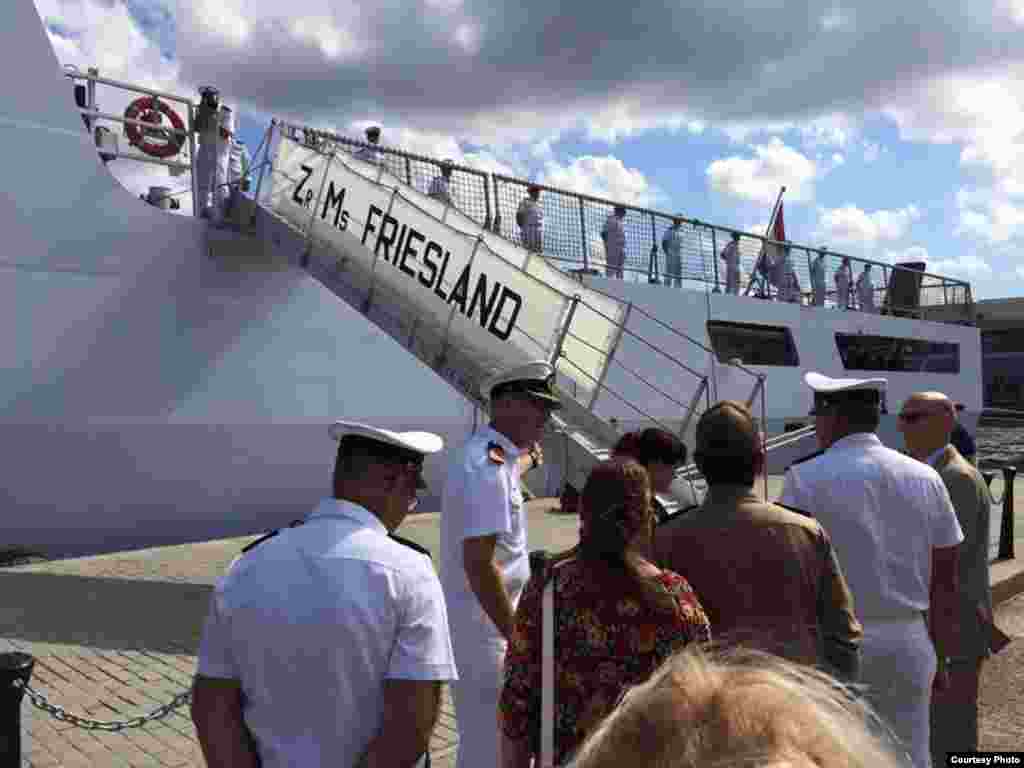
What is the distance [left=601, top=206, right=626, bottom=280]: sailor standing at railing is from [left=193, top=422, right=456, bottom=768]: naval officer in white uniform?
474 inches

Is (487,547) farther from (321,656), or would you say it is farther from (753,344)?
(753,344)

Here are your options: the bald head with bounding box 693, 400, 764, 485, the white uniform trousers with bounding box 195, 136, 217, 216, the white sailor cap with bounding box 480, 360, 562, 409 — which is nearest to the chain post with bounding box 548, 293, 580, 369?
the white sailor cap with bounding box 480, 360, 562, 409

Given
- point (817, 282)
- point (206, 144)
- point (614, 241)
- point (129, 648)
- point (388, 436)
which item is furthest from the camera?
point (817, 282)

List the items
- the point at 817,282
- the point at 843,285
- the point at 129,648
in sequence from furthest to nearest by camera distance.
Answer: the point at 843,285 < the point at 817,282 < the point at 129,648

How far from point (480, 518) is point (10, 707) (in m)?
1.68

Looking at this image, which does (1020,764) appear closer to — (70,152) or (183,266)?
(183,266)

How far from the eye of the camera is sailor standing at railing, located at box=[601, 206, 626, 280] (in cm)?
1338

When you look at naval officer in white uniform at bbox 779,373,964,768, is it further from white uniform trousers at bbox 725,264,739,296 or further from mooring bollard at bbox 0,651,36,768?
white uniform trousers at bbox 725,264,739,296

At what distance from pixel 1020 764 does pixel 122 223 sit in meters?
8.74

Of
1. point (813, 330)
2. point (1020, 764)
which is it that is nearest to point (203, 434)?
point (1020, 764)

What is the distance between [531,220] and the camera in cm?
1232

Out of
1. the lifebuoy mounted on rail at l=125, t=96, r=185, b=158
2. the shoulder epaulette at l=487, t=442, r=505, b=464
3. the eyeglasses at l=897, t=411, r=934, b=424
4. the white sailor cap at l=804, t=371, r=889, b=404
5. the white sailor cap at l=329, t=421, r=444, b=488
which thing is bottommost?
the eyeglasses at l=897, t=411, r=934, b=424

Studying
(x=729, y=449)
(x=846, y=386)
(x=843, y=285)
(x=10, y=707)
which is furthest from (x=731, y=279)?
(x=10, y=707)

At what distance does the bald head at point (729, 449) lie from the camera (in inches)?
86.0
